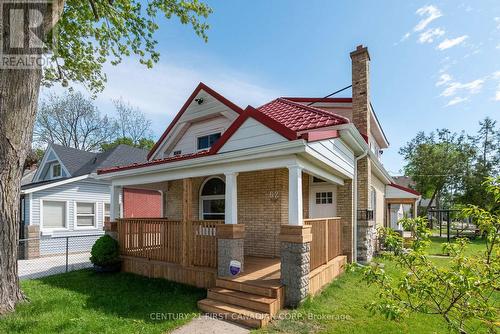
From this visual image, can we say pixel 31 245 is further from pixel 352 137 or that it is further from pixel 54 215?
pixel 352 137

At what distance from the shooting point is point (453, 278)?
8.48 feet

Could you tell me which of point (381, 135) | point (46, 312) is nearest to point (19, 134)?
point (46, 312)

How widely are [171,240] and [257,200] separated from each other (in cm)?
284

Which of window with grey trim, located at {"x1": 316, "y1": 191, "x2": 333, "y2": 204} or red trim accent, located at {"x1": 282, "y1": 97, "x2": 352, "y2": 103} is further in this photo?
red trim accent, located at {"x1": 282, "y1": 97, "x2": 352, "y2": 103}

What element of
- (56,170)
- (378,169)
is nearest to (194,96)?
(378,169)

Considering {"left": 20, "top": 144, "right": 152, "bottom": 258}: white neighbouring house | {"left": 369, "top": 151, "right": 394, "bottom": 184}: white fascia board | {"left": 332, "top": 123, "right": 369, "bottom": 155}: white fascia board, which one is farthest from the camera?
{"left": 20, "top": 144, "right": 152, "bottom": 258}: white neighbouring house

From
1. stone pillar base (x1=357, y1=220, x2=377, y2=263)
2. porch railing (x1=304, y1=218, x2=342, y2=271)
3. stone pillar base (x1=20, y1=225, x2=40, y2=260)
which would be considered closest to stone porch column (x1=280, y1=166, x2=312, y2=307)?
porch railing (x1=304, y1=218, x2=342, y2=271)

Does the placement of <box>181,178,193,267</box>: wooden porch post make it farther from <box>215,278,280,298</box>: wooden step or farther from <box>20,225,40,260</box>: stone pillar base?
<box>20,225,40,260</box>: stone pillar base

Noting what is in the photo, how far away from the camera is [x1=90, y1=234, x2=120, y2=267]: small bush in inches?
331

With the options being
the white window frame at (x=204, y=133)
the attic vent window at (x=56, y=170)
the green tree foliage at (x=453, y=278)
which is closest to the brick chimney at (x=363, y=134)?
the white window frame at (x=204, y=133)

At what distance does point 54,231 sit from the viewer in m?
13.5

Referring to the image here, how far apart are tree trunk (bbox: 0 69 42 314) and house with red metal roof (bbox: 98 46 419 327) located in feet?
10.2

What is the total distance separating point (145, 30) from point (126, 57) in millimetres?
1330

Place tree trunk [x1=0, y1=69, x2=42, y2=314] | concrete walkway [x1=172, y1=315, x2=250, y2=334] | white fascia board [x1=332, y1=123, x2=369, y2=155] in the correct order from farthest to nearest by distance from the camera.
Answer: white fascia board [x1=332, y1=123, x2=369, y2=155], tree trunk [x1=0, y1=69, x2=42, y2=314], concrete walkway [x1=172, y1=315, x2=250, y2=334]
